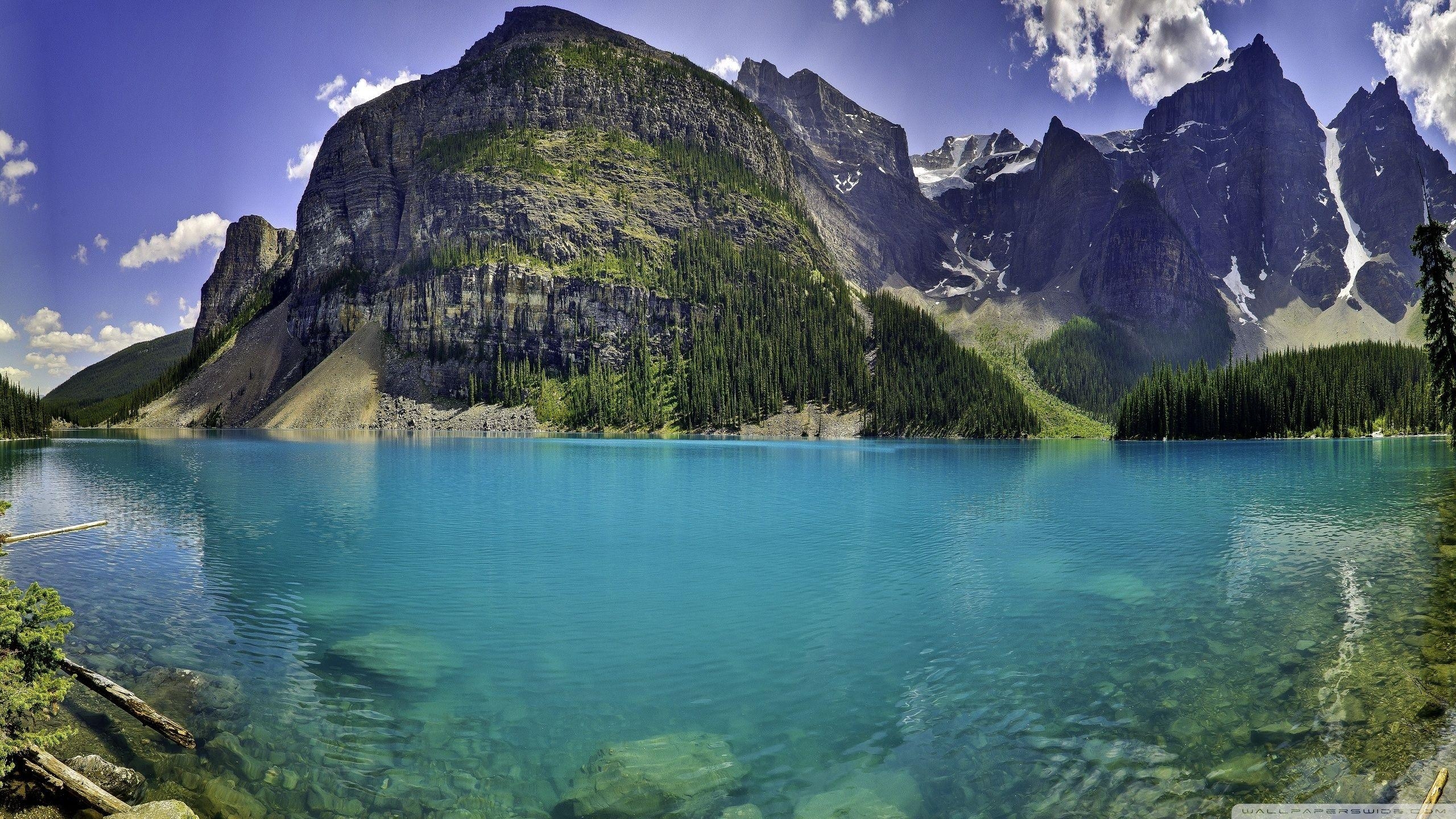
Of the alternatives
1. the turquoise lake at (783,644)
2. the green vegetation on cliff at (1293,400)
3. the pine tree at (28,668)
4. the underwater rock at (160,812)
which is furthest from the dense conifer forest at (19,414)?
the green vegetation on cliff at (1293,400)

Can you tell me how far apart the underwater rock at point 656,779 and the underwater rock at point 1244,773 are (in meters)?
6.82

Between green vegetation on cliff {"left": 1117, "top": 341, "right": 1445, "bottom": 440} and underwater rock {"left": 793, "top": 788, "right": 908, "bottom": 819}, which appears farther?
green vegetation on cliff {"left": 1117, "top": 341, "right": 1445, "bottom": 440}

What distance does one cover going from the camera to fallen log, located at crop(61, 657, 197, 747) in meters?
10.3

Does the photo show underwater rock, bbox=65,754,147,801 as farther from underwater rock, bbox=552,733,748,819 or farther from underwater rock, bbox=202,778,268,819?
underwater rock, bbox=552,733,748,819

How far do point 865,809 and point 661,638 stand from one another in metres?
7.99

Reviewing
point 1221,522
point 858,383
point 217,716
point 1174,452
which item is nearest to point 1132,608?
point 1221,522

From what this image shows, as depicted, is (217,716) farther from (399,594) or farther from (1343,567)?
(1343,567)

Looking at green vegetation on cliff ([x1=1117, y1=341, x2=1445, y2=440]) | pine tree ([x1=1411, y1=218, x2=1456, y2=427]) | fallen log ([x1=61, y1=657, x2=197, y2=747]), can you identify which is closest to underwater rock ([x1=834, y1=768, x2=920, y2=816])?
fallen log ([x1=61, y1=657, x2=197, y2=747])

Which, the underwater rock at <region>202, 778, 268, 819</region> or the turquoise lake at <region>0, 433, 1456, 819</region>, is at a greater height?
the turquoise lake at <region>0, 433, 1456, 819</region>

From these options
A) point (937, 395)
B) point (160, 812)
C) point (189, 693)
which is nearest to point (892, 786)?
point (160, 812)

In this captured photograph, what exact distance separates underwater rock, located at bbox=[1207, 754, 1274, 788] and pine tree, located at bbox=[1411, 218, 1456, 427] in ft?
119

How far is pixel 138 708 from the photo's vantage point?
10.4 metres

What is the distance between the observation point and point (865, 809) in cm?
909

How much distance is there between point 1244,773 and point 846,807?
5877mm
